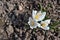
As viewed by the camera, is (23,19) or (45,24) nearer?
(45,24)

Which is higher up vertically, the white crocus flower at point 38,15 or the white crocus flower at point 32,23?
the white crocus flower at point 38,15

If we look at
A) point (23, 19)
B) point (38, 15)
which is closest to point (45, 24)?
point (38, 15)

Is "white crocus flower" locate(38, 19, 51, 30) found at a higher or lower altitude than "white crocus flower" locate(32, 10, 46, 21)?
lower

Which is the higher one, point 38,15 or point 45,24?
point 38,15

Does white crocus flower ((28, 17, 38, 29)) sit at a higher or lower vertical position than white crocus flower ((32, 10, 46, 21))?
lower

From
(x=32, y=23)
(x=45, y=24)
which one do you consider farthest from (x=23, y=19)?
(x=45, y=24)

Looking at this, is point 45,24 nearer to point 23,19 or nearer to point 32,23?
point 32,23

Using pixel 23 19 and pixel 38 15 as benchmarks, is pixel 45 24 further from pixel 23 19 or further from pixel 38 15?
→ pixel 23 19

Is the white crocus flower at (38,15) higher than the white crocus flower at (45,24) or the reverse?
higher

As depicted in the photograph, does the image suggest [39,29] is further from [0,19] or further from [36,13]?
[0,19]
